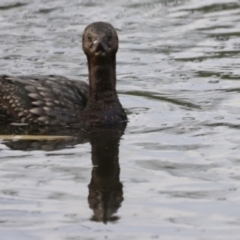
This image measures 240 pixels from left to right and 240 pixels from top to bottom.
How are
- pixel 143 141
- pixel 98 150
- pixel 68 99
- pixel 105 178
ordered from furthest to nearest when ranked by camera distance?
pixel 68 99
pixel 143 141
pixel 98 150
pixel 105 178

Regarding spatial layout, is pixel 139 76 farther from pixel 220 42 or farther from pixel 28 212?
pixel 28 212

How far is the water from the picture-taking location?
881 centimetres

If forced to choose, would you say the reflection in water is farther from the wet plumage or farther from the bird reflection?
the wet plumage

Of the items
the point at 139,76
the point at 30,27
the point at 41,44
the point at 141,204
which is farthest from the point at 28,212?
the point at 30,27

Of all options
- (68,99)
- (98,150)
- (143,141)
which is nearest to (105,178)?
(98,150)

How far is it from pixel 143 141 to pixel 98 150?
21.6 inches

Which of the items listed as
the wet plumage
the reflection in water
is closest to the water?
the reflection in water

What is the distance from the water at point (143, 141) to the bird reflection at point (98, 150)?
0.07 ft

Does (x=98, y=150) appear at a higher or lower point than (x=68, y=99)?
lower

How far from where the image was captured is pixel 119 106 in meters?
12.5

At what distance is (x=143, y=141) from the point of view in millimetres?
11477

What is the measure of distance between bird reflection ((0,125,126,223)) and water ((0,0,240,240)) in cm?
2

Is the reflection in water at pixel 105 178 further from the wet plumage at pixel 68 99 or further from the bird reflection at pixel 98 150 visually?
the wet plumage at pixel 68 99

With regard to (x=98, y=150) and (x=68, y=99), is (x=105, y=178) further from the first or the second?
(x=68, y=99)
